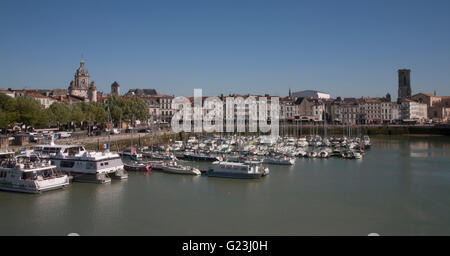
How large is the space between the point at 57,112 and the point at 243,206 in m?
34.0

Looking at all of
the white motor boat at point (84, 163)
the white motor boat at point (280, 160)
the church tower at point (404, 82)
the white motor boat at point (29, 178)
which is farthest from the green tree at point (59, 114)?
the church tower at point (404, 82)

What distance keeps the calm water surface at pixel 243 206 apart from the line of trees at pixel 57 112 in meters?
15.5

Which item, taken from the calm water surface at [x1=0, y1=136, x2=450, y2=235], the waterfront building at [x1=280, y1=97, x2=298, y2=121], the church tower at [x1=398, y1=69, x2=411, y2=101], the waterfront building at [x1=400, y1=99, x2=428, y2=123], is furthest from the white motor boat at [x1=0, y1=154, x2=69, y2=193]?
the church tower at [x1=398, y1=69, x2=411, y2=101]

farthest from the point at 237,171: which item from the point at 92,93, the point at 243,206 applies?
the point at 92,93

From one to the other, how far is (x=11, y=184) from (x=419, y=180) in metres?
25.0

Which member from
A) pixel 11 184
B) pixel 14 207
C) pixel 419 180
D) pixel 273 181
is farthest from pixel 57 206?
pixel 419 180

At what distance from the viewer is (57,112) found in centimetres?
4438

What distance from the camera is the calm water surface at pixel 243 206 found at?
1480 cm

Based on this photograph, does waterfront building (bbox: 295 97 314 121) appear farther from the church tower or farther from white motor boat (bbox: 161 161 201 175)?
white motor boat (bbox: 161 161 201 175)

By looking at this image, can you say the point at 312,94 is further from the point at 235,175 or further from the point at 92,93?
the point at 235,175

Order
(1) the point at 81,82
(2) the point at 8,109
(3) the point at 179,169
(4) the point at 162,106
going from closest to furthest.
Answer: (3) the point at 179,169
(2) the point at 8,109
(1) the point at 81,82
(4) the point at 162,106

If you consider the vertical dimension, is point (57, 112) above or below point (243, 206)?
above
